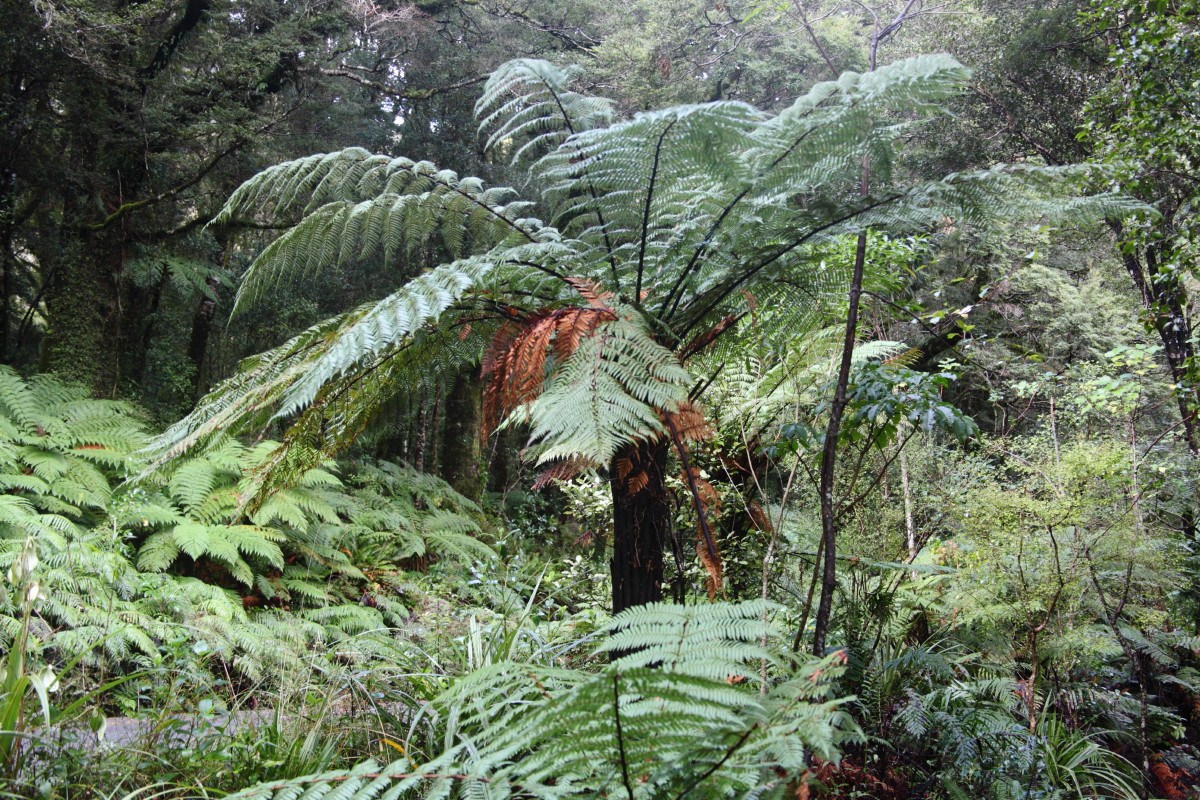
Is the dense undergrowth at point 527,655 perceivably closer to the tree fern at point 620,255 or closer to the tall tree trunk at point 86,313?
the tree fern at point 620,255

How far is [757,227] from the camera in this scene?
5.76 ft

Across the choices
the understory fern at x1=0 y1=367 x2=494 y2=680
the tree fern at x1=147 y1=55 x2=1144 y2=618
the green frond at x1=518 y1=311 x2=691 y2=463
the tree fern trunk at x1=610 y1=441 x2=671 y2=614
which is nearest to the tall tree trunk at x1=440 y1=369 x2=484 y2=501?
the understory fern at x1=0 y1=367 x2=494 y2=680

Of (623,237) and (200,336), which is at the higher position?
(200,336)

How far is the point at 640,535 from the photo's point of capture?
71.5 inches

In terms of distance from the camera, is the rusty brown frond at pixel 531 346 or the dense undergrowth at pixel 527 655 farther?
the rusty brown frond at pixel 531 346

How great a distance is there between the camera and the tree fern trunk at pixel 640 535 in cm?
179

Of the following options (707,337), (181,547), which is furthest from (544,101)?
(181,547)

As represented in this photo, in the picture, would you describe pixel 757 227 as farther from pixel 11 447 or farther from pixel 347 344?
pixel 11 447

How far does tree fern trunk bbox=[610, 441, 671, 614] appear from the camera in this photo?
→ 179 cm

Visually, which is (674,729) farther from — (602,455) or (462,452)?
(462,452)

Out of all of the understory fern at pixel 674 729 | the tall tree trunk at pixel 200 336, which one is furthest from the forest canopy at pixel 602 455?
the tall tree trunk at pixel 200 336

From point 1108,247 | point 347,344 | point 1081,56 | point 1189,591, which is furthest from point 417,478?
point 1108,247

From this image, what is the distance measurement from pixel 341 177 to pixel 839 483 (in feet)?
9.14

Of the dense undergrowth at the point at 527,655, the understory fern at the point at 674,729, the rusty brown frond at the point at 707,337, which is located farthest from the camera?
the rusty brown frond at the point at 707,337
